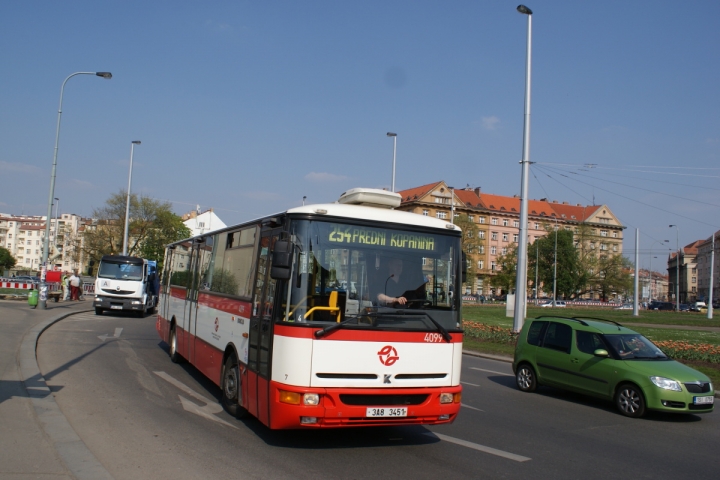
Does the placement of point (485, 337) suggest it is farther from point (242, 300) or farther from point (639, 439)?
point (242, 300)

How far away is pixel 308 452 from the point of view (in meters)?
7.28

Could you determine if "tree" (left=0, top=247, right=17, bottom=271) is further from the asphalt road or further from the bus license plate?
the bus license plate

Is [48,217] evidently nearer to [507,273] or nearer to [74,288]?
[74,288]

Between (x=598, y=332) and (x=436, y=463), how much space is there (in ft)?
21.1

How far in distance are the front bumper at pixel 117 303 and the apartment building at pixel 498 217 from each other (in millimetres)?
76956

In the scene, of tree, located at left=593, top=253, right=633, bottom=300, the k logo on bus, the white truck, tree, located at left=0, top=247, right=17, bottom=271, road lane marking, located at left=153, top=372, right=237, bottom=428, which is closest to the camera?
the k logo on bus

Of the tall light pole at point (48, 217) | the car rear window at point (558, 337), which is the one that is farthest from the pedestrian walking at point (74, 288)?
the car rear window at point (558, 337)

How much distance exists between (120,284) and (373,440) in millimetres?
23703

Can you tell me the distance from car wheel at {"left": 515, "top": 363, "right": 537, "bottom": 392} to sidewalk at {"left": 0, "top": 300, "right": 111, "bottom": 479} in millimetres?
9051

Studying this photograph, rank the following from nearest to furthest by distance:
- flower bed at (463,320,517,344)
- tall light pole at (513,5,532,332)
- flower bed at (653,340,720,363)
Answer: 1. flower bed at (653,340,720,363)
2. tall light pole at (513,5,532,332)
3. flower bed at (463,320,517,344)

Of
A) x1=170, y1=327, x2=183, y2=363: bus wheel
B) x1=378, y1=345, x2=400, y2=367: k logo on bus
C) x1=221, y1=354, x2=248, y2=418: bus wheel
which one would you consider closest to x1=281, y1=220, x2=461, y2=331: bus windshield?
x1=378, y1=345, x2=400, y2=367: k logo on bus

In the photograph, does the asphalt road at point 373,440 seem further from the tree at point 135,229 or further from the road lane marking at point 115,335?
the tree at point 135,229

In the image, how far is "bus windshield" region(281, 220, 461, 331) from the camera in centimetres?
715

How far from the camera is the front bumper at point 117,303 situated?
1127 inches
